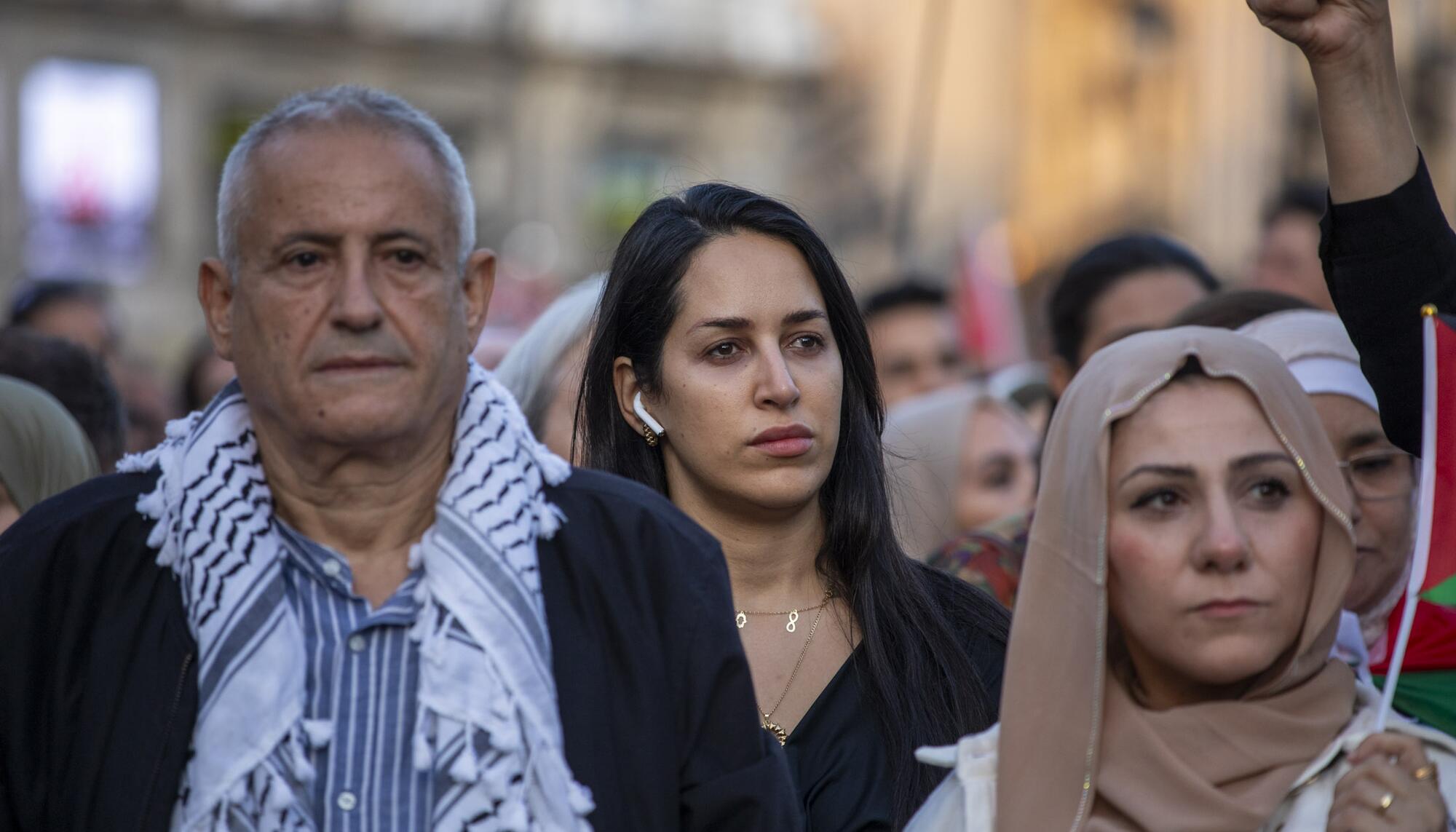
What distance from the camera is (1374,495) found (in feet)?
11.4

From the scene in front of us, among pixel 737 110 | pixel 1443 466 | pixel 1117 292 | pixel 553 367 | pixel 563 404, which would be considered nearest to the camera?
pixel 1443 466

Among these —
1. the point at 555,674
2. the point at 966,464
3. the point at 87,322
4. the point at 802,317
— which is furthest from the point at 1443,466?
the point at 87,322

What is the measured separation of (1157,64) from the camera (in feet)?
82.8

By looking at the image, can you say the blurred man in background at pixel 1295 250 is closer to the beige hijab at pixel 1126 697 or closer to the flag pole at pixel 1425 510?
the flag pole at pixel 1425 510

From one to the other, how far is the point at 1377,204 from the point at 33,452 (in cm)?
268

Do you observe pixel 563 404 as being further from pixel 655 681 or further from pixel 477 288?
pixel 655 681

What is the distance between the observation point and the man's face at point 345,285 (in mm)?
2471

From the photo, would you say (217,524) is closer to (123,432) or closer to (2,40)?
(123,432)

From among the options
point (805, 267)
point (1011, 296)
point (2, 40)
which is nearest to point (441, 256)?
point (805, 267)

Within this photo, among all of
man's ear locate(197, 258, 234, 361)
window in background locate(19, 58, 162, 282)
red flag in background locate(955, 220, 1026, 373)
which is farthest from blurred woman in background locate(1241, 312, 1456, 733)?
window in background locate(19, 58, 162, 282)

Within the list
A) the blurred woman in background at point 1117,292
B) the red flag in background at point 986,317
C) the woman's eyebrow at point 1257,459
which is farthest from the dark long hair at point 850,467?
the red flag in background at point 986,317

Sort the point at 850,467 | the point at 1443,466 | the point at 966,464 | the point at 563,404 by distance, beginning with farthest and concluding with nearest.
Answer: the point at 966,464, the point at 563,404, the point at 850,467, the point at 1443,466

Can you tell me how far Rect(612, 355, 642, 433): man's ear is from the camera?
3.72m

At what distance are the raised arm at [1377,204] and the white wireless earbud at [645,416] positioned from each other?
141 centimetres
